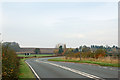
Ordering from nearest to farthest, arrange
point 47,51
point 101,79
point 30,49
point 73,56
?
point 101,79, point 73,56, point 30,49, point 47,51

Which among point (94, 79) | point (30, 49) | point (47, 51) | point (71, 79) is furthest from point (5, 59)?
point (47, 51)

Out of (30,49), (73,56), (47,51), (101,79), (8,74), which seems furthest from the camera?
(47,51)

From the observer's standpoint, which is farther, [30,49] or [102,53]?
[30,49]

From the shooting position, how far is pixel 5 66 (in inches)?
404

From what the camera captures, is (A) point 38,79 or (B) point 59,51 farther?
(B) point 59,51

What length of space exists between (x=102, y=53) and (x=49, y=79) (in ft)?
105

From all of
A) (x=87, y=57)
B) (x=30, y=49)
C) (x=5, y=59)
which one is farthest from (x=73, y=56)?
(x=30, y=49)

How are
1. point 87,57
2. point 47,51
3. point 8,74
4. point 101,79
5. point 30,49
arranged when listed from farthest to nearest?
point 47,51 < point 30,49 < point 87,57 < point 101,79 < point 8,74

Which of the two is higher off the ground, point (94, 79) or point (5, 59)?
point (5, 59)

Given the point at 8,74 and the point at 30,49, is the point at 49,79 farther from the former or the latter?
the point at 30,49

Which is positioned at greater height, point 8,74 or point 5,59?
point 5,59

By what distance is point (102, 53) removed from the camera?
144 ft

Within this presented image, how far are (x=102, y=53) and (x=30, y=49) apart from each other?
89.4m

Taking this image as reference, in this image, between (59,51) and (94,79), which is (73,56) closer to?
(94,79)
